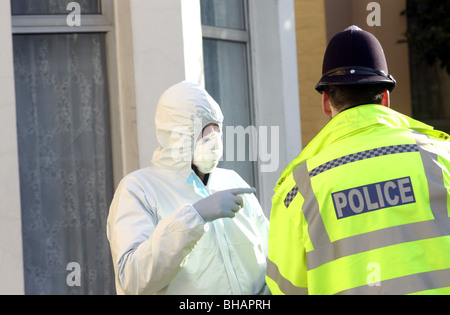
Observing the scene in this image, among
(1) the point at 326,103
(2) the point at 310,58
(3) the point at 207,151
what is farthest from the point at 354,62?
(2) the point at 310,58

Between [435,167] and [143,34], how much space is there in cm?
284

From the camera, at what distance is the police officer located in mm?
2215

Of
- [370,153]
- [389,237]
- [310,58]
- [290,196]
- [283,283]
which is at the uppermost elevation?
[310,58]

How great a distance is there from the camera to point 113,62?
497cm

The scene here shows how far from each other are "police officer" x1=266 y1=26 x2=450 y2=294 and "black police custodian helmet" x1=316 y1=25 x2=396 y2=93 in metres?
0.12

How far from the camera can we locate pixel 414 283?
2.20 meters

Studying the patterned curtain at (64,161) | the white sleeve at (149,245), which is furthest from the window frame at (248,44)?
the white sleeve at (149,245)

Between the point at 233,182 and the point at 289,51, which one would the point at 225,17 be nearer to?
the point at 289,51

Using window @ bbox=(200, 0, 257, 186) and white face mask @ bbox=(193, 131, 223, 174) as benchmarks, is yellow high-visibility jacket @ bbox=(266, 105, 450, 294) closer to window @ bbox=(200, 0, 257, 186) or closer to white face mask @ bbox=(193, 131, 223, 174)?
white face mask @ bbox=(193, 131, 223, 174)

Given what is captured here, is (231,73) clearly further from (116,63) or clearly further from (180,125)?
(180,125)

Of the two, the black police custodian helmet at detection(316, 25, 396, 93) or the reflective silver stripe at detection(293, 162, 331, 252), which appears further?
the black police custodian helmet at detection(316, 25, 396, 93)

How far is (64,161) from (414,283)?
3.09 meters

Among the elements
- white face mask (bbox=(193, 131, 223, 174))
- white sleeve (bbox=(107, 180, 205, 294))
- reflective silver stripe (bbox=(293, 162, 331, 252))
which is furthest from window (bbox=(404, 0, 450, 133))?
reflective silver stripe (bbox=(293, 162, 331, 252))

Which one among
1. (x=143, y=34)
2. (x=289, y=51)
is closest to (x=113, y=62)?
(x=143, y=34)
